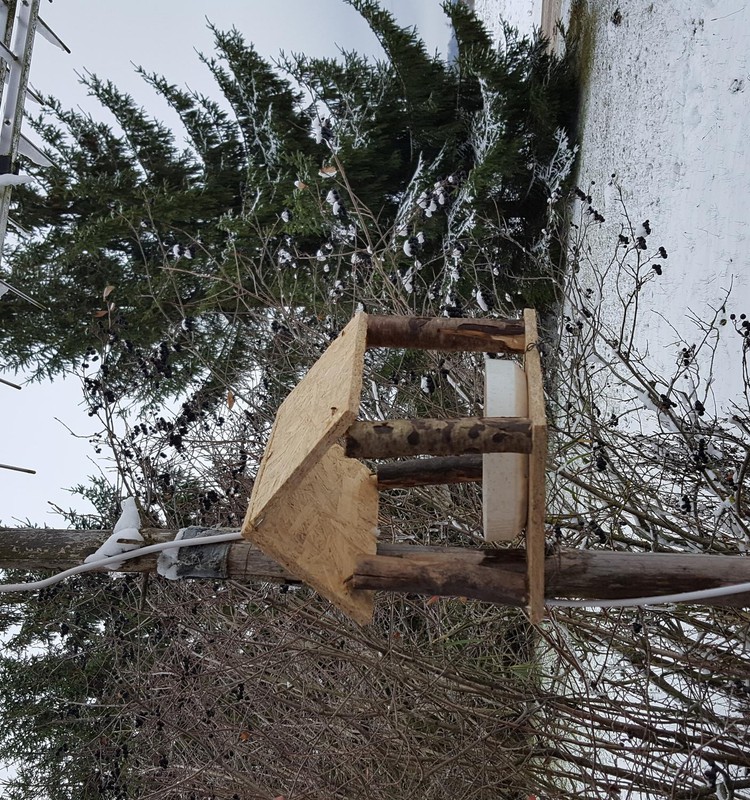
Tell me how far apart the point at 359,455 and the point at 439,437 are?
203 mm

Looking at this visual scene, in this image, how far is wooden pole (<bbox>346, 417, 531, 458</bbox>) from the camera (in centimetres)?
174

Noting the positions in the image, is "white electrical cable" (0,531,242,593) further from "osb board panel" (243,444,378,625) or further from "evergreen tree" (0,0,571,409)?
"evergreen tree" (0,0,571,409)

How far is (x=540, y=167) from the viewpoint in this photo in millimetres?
7270

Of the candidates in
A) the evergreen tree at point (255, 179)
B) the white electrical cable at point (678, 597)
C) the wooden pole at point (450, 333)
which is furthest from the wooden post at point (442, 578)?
the evergreen tree at point (255, 179)

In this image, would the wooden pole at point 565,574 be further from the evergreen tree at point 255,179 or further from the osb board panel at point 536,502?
the evergreen tree at point 255,179

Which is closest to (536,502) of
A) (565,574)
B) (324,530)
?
(565,574)

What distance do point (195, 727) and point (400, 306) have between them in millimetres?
2927

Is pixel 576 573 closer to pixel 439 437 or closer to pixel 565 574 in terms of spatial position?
pixel 565 574

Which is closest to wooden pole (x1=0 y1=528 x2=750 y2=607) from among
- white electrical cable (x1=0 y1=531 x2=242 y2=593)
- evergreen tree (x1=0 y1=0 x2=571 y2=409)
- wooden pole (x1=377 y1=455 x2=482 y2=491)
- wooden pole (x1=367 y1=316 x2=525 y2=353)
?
wooden pole (x1=377 y1=455 x2=482 y2=491)

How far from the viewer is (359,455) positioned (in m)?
1.82

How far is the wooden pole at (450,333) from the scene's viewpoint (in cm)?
210

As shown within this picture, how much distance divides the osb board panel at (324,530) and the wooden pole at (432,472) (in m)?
0.11

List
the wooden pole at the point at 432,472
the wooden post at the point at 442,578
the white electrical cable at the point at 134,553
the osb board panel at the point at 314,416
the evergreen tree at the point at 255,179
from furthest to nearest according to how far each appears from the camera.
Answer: the evergreen tree at the point at 255,179 < the wooden pole at the point at 432,472 < the white electrical cable at the point at 134,553 < the wooden post at the point at 442,578 < the osb board panel at the point at 314,416

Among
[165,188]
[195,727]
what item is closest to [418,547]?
[195,727]
